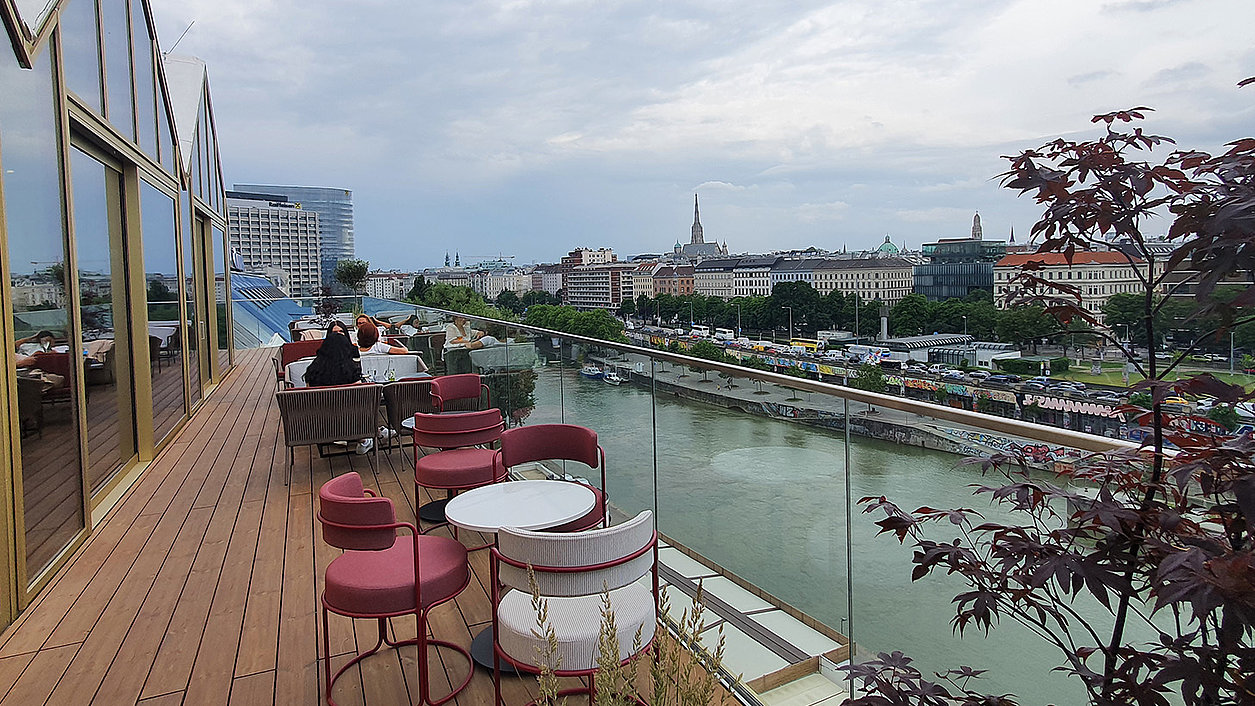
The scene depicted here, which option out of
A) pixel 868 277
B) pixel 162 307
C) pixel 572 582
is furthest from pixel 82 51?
pixel 868 277

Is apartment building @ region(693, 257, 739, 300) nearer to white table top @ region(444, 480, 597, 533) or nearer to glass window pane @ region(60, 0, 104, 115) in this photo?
glass window pane @ region(60, 0, 104, 115)

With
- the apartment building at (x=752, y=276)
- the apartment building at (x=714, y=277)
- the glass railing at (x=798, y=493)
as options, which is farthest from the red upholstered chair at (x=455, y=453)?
the apartment building at (x=714, y=277)

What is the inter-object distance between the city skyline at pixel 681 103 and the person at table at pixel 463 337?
4503 mm

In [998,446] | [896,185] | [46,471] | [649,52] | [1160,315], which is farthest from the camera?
[896,185]

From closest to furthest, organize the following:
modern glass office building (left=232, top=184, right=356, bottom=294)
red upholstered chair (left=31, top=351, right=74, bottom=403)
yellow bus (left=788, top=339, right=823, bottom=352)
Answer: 1. red upholstered chair (left=31, top=351, right=74, bottom=403)
2. yellow bus (left=788, top=339, right=823, bottom=352)
3. modern glass office building (left=232, top=184, right=356, bottom=294)

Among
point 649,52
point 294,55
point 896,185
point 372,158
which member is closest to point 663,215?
point 896,185

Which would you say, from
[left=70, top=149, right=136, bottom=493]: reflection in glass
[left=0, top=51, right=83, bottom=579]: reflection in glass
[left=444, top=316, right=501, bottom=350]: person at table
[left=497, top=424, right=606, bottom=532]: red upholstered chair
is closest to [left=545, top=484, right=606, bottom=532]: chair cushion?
[left=497, top=424, right=606, bottom=532]: red upholstered chair

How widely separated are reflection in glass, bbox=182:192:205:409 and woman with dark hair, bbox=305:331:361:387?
2858mm

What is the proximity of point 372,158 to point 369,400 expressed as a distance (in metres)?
35.8

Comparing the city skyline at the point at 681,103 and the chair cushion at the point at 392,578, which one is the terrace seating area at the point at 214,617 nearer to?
the chair cushion at the point at 392,578

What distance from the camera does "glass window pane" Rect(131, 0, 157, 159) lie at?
22.7ft

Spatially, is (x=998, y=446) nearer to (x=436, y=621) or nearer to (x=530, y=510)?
(x=530, y=510)

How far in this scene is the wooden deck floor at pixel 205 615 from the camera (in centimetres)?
294

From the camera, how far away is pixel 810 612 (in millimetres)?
2941
